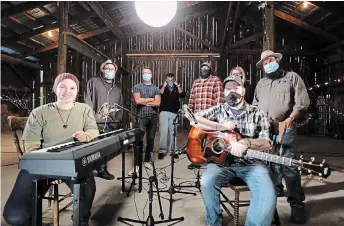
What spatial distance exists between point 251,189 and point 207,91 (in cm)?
238

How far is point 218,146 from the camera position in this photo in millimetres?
2576

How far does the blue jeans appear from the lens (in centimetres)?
218

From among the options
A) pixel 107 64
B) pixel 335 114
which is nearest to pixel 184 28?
pixel 335 114

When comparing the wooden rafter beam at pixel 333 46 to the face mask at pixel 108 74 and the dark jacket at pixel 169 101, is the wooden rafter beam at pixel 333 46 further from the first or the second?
the face mask at pixel 108 74

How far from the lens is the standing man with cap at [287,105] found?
9.75ft

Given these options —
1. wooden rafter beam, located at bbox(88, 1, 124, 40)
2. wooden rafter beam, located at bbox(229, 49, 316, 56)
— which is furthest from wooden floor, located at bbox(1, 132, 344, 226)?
wooden rafter beam, located at bbox(229, 49, 316, 56)

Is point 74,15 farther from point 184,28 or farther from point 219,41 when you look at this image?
point 219,41

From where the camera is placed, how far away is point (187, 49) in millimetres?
12547

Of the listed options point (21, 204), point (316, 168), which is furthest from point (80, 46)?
point (316, 168)

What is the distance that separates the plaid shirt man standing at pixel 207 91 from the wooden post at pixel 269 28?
3.94 feet

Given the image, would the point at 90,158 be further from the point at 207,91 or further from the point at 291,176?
the point at 207,91

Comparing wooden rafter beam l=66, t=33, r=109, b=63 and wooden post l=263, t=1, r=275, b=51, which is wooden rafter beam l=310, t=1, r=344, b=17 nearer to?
wooden post l=263, t=1, r=275, b=51

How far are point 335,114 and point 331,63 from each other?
215cm

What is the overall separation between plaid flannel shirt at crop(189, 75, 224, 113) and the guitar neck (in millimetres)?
2156
